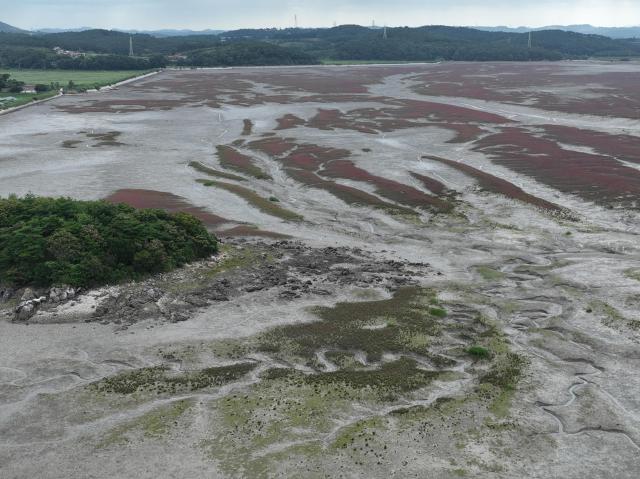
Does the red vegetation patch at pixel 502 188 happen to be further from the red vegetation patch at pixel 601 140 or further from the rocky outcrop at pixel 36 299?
the rocky outcrop at pixel 36 299

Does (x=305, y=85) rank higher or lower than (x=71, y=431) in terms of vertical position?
higher

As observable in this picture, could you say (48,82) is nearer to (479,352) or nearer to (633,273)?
(633,273)

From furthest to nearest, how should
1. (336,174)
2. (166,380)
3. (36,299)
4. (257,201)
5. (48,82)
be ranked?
(48,82)
(336,174)
(257,201)
(36,299)
(166,380)

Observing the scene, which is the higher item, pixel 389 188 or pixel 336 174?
pixel 336 174

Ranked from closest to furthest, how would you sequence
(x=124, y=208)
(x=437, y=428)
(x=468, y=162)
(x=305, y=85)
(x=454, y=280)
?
(x=437, y=428)
(x=454, y=280)
(x=124, y=208)
(x=468, y=162)
(x=305, y=85)

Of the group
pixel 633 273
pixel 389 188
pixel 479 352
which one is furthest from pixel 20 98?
pixel 479 352

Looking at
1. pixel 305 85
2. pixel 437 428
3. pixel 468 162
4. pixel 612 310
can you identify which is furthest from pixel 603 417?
pixel 305 85

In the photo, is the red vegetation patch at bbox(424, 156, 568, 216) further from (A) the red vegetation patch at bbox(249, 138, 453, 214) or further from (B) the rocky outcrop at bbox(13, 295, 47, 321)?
(B) the rocky outcrop at bbox(13, 295, 47, 321)

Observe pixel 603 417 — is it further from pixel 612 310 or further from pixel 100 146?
pixel 100 146
